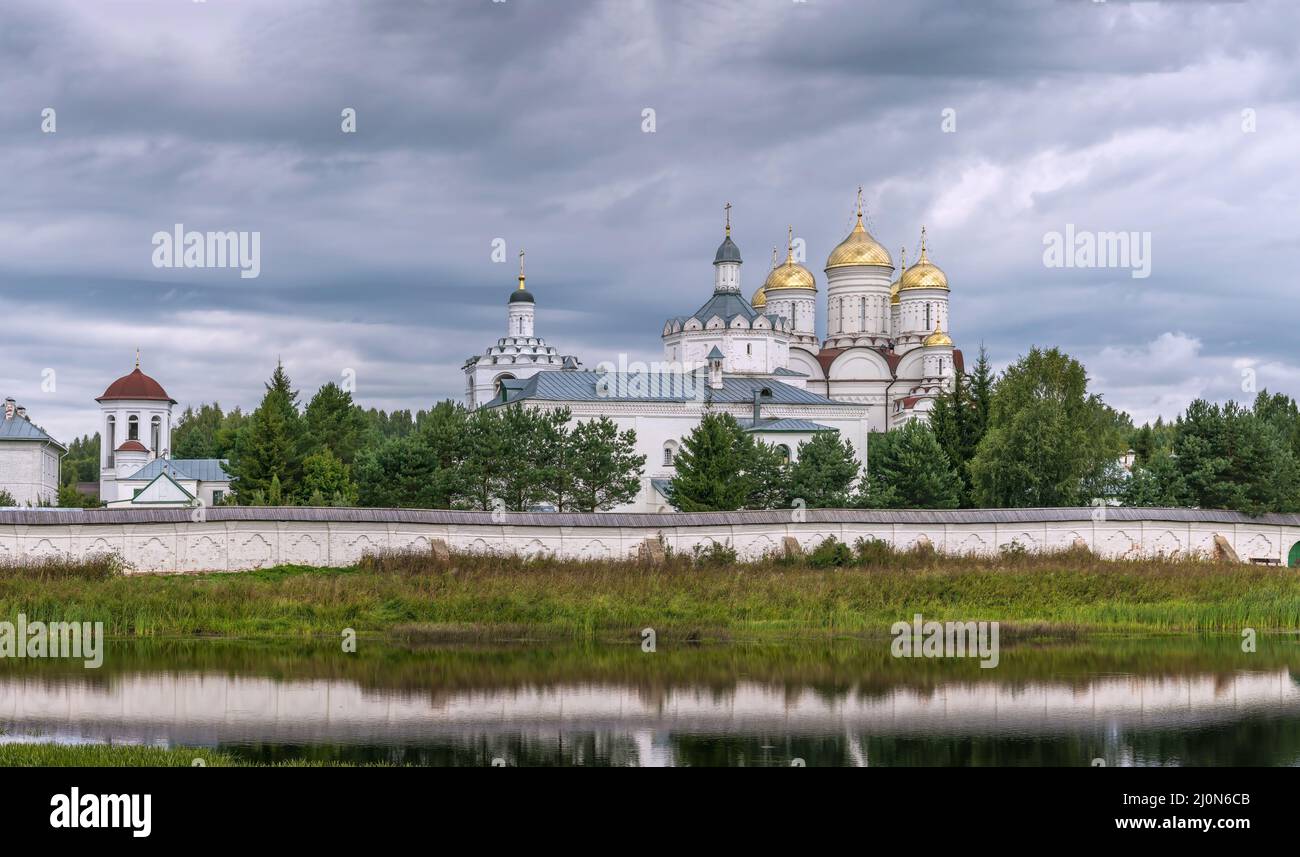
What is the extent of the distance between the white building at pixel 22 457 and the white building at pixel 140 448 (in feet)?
8.47

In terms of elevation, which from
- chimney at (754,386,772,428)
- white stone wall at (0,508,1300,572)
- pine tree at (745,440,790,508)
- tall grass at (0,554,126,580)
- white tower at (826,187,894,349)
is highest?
white tower at (826,187,894,349)

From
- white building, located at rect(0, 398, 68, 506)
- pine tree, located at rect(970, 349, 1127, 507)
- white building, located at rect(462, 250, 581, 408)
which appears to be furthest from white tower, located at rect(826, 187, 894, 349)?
white building, located at rect(0, 398, 68, 506)

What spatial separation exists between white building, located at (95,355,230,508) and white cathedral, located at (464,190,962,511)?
456 inches

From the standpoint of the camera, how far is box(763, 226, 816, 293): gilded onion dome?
2520 inches

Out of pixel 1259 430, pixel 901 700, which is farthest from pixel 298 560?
pixel 1259 430

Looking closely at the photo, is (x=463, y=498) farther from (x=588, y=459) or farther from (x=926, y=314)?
(x=926, y=314)

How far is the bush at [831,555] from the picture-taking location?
28.6 m

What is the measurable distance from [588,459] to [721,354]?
18156 mm

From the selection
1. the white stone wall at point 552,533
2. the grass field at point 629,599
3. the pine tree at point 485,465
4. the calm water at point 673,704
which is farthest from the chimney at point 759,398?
the calm water at point 673,704

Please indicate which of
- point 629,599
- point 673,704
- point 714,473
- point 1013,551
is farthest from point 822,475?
point 673,704

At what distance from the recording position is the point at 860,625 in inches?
939

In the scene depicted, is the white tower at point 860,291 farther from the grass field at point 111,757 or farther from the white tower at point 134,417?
the grass field at point 111,757

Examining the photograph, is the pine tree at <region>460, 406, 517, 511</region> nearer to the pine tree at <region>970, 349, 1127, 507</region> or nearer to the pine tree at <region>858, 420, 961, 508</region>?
the pine tree at <region>858, 420, 961, 508</region>

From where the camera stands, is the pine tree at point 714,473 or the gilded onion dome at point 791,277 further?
the gilded onion dome at point 791,277
